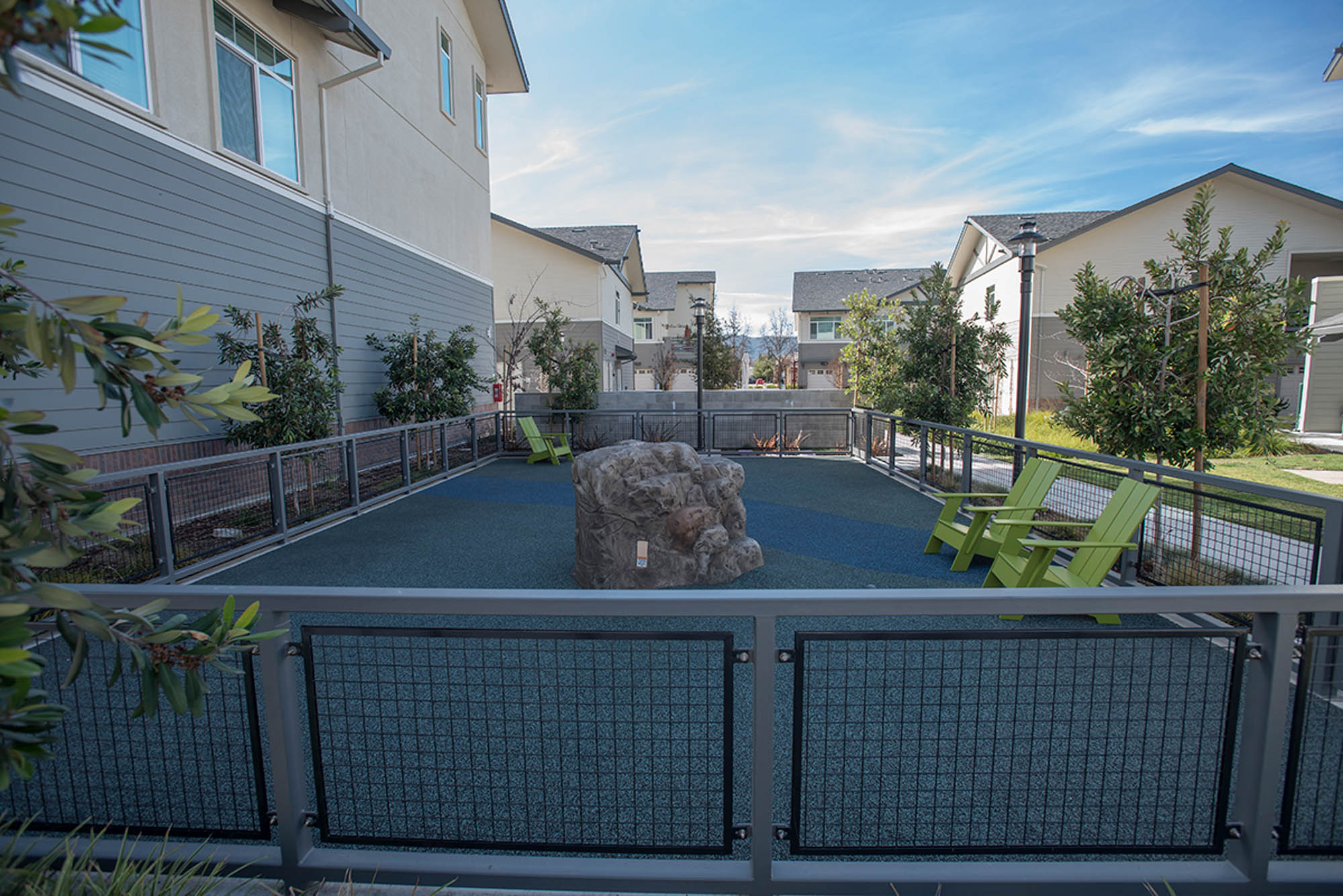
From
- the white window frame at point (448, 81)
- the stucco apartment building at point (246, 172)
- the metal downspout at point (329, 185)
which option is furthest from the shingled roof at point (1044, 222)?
the metal downspout at point (329, 185)

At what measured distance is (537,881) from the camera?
70.5 inches

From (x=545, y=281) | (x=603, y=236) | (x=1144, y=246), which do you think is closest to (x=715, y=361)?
(x=603, y=236)

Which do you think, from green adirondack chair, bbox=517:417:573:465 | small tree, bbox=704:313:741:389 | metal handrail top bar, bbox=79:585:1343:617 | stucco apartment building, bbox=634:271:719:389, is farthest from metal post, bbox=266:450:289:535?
stucco apartment building, bbox=634:271:719:389

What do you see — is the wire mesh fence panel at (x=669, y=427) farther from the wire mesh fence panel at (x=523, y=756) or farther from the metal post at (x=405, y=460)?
the wire mesh fence panel at (x=523, y=756)

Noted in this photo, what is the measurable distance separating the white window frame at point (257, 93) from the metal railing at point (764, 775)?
6887 millimetres

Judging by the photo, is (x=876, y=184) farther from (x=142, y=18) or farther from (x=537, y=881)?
(x=537, y=881)

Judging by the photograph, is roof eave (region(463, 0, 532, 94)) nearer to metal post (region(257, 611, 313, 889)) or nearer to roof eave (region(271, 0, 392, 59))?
roof eave (region(271, 0, 392, 59))

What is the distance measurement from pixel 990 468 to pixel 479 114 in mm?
14268

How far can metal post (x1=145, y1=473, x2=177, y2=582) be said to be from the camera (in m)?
4.86

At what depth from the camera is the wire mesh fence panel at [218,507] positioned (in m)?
5.31

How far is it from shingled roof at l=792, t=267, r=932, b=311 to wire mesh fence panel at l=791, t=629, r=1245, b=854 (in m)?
36.9

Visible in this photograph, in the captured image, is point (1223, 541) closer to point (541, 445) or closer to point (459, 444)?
point (541, 445)

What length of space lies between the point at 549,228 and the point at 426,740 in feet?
94.0

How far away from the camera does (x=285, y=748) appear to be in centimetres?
179
